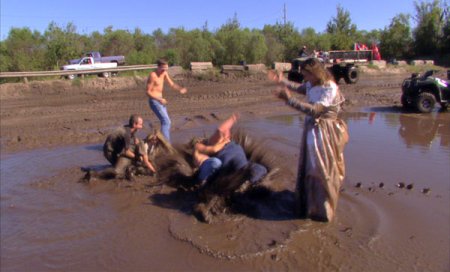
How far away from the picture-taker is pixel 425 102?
1247 centimetres

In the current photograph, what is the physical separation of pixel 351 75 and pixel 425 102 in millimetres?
9681

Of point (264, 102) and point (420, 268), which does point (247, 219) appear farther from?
point (264, 102)

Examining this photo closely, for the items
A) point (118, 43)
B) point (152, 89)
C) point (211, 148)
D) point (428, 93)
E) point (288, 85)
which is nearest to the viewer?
point (288, 85)

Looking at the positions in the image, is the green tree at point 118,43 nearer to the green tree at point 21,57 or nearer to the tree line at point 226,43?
the tree line at point 226,43

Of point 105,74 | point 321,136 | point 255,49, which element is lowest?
point 321,136

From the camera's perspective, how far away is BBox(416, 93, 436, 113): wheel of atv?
12.4 m

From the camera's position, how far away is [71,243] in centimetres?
479

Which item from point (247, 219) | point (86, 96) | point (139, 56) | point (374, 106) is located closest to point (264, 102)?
point (374, 106)

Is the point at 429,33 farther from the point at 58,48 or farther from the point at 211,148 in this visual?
the point at 211,148

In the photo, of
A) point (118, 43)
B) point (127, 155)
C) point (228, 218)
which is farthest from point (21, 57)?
point (228, 218)

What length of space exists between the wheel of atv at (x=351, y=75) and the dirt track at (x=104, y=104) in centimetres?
45

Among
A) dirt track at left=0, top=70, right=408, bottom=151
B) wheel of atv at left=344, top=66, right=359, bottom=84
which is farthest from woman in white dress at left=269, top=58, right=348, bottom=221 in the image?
wheel of atv at left=344, top=66, right=359, bottom=84

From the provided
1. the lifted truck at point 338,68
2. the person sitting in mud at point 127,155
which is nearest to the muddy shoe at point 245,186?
the person sitting in mud at point 127,155

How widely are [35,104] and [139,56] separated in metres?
17.6
